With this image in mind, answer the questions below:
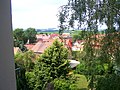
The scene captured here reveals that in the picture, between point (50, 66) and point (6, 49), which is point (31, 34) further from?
point (50, 66)

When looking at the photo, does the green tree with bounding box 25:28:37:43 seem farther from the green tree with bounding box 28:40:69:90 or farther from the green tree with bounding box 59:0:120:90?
the green tree with bounding box 28:40:69:90

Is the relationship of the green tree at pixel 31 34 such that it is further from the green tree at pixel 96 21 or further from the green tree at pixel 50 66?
the green tree at pixel 50 66

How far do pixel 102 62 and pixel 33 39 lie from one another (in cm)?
90

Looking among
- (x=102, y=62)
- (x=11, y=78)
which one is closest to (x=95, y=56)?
A: (x=102, y=62)

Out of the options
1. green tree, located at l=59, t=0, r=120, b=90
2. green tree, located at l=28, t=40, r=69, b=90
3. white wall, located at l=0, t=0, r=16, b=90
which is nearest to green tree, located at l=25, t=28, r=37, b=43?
green tree, located at l=59, t=0, r=120, b=90

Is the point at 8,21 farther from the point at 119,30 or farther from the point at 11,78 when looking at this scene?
the point at 119,30

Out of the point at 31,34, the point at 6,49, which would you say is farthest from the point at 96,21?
the point at 6,49

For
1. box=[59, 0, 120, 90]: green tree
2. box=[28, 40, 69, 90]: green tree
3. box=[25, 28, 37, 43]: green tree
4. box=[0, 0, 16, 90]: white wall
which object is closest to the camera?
box=[0, 0, 16, 90]: white wall

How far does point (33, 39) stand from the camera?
2445mm

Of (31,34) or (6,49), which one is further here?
(31,34)

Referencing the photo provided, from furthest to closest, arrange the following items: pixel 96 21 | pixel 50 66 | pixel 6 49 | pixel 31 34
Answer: pixel 50 66
pixel 31 34
pixel 96 21
pixel 6 49

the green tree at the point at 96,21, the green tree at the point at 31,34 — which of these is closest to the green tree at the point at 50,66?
the green tree at the point at 31,34

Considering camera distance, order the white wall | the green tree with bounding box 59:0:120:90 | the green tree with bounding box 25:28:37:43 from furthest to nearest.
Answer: the green tree with bounding box 25:28:37:43 < the green tree with bounding box 59:0:120:90 < the white wall

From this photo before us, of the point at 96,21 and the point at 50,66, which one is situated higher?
the point at 96,21
